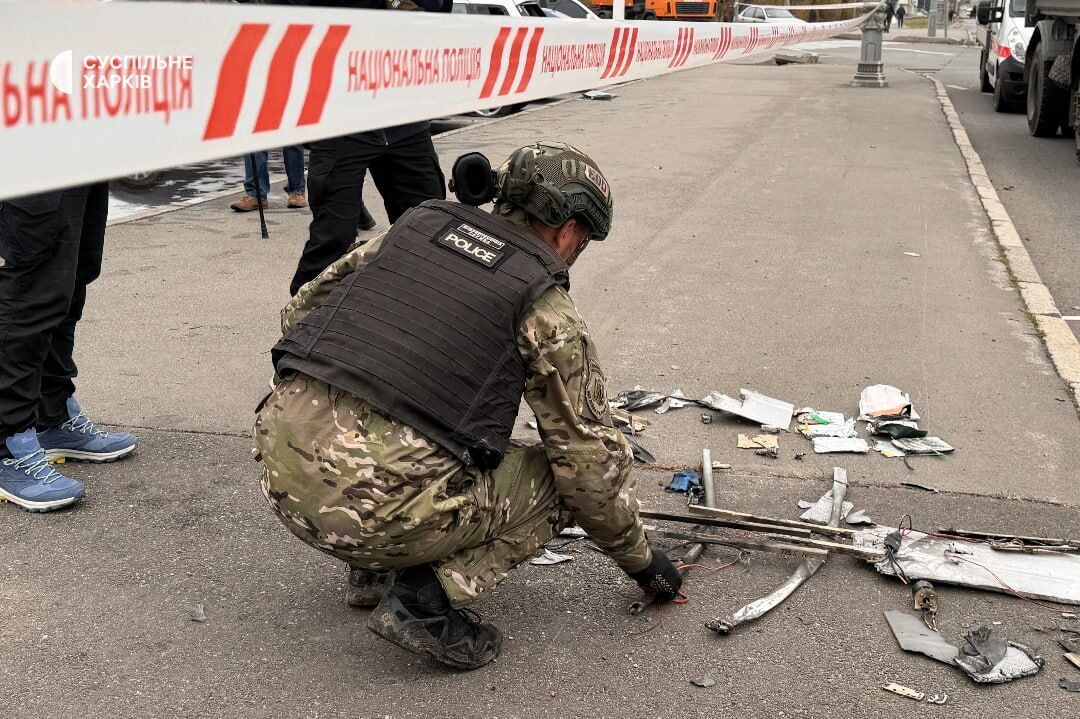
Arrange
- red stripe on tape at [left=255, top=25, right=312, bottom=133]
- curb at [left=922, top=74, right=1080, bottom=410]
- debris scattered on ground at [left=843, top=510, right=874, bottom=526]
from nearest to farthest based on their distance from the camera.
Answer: red stripe on tape at [left=255, top=25, right=312, bottom=133], debris scattered on ground at [left=843, top=510, right=874, bottom=526], curb at [left=922, top=74, right=1080, bottom=410]

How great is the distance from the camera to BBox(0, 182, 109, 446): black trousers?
136 inches

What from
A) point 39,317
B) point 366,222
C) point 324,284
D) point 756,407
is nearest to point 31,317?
point 39,317

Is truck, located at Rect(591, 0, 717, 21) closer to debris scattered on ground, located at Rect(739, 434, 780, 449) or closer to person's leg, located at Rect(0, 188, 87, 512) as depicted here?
debris scattered on ground, located at Rect(739, 434, 780, 449)

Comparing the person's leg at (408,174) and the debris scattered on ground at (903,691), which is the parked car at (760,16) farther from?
the debris scattered on ground at (903,691)

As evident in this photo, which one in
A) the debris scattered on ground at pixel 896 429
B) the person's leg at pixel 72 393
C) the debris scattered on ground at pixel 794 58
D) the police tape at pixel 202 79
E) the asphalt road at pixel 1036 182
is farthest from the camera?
the debris scattered on ground at pixel 794 58

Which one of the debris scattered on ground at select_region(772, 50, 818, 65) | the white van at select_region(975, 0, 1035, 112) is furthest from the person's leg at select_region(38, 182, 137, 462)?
the debris scattered on ground at select_region(772, 50, 818, 65)

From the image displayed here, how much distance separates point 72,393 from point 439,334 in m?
2.10

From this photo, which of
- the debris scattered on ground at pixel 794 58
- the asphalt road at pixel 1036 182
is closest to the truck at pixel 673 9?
the debris scattered on ground at pixel 794 58

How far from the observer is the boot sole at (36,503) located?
3.69m

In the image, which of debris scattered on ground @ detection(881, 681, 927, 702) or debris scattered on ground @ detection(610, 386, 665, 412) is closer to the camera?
debris scattered on ground @ detection(881, 681, 927, 702)

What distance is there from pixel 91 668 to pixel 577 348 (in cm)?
152


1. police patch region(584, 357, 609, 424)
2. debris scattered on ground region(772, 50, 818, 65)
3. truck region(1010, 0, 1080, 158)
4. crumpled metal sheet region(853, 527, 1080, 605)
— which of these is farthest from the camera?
debris scattered on ground region(772, 50, 818, 65)

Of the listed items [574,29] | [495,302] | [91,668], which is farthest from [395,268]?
[574,29]

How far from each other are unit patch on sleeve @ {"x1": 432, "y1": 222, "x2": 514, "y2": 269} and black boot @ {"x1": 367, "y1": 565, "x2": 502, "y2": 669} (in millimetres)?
789
